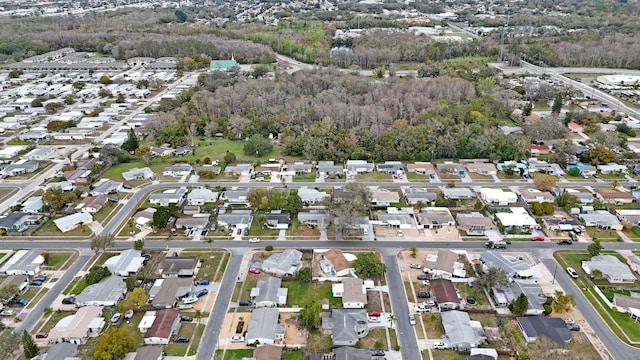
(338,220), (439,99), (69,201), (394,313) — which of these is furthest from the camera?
(439,99)

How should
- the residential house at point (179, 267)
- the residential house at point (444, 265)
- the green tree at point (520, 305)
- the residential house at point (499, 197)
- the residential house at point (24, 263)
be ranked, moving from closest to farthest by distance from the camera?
the green tree at point (520, 305), the residential house at point (444, 265), the residential house at point (179, 267), the residential house at point (24, 263), the residential house at point (499, 197)

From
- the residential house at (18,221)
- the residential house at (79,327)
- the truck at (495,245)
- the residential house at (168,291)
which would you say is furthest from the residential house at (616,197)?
the residential house at (18,221)

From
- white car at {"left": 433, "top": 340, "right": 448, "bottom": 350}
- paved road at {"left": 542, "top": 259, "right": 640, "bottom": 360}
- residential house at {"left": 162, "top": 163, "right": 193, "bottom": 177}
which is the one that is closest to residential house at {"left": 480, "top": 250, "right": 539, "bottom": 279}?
paved road at {"left": 542, "top": 259, "right": 640, "bottom": 360}

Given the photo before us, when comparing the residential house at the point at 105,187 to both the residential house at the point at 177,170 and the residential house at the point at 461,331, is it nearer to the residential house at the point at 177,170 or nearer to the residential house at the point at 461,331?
the residential house at the point at 177,170

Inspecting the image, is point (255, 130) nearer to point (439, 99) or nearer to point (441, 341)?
point (439, 99)

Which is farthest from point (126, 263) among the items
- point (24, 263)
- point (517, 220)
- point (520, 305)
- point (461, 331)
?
point (517, 220)

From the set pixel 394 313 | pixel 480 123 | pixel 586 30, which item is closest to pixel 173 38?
pixel 480 123
